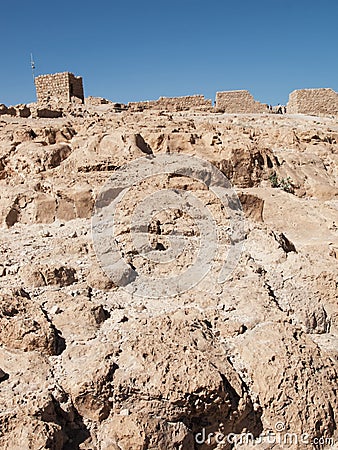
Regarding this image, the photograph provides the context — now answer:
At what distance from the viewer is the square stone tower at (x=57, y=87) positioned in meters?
13.8

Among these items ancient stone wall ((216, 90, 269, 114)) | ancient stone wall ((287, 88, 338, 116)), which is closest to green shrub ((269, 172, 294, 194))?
ancient stone wall ((216, 90, 269, 114))

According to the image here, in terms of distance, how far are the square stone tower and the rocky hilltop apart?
29.6ft

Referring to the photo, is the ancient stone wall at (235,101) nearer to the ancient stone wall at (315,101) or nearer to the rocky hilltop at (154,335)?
the ancient stone wall at (315,101)

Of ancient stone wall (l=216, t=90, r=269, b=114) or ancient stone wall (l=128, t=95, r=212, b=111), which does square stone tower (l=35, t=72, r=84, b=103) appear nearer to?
ancient stone wall (l=128, t=95, r=212, b=111)

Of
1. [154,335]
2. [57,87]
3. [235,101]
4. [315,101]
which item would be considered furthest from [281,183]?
[57,87]

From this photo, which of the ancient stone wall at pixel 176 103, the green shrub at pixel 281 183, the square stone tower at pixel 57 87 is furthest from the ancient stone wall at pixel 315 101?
the green shrub at pixel 281 183

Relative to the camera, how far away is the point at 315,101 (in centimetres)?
1498

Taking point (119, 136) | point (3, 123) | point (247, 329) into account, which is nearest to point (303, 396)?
point (247, 329)

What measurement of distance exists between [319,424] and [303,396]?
0.20 meters

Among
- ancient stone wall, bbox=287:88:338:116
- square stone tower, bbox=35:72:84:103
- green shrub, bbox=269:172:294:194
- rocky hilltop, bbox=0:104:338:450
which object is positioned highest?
square stone tower, bbox=35:72:84:103

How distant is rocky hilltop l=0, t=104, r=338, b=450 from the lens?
2.37m

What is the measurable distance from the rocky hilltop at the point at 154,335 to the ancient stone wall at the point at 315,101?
10.3 meters

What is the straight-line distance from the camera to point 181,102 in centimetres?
1473

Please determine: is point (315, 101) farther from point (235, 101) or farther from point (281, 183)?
point (281, 183)
